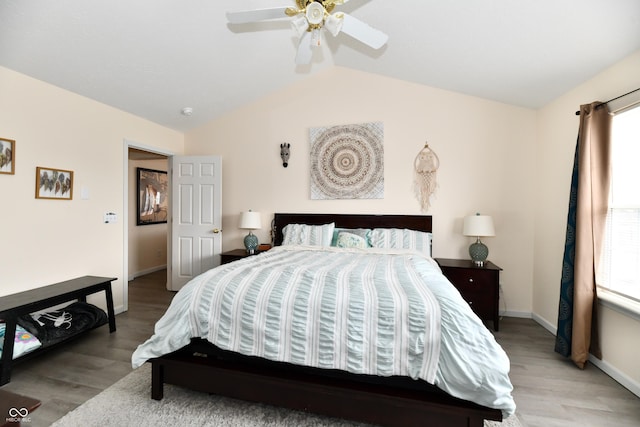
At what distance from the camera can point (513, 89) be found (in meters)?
3.06

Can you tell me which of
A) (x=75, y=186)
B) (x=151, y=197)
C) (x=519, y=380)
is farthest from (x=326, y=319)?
(x=151, y=197)

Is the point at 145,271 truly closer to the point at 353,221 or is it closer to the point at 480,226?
the point at 353,221

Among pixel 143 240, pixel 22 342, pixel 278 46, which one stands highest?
pixel 278 46

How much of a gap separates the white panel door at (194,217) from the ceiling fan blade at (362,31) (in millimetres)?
2752

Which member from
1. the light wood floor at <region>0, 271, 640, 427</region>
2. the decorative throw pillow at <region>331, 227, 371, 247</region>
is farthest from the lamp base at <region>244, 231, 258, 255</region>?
the light wood floor at <region>0, 271, 640, 427</region>

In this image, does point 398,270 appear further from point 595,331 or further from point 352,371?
point 595,331

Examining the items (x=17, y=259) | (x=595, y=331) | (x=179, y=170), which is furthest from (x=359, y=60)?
(x=17, y=259)

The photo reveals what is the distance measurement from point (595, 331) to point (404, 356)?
1.96 m

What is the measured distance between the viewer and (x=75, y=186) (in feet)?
9.91

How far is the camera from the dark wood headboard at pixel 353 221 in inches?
141

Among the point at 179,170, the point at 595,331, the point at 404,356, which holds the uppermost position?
the point at 179,170

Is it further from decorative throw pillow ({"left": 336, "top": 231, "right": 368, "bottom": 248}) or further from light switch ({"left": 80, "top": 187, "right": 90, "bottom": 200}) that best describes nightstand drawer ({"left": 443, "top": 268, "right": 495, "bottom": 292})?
light switch ({"left": 80, "top": 187, "right": 90, "bottom": 200})

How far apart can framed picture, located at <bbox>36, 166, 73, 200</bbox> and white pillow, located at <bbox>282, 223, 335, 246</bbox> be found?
2323 mm

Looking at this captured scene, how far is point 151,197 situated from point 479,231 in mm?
5531
